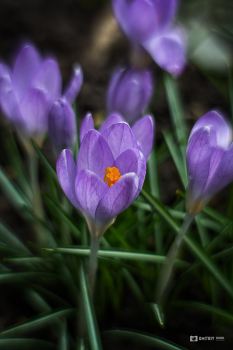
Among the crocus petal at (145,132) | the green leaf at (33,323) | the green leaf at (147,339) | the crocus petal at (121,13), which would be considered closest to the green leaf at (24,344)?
the green leaf at (33,323)

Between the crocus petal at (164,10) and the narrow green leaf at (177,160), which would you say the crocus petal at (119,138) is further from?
the crocus petal at (164,10)

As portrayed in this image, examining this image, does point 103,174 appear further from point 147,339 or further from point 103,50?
point 103,50

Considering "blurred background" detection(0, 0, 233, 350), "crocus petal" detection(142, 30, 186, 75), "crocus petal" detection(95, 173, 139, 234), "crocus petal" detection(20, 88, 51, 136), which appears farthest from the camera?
"blurred background" detection(0, 0, 233, 350)

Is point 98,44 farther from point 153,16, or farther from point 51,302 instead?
point 51,302

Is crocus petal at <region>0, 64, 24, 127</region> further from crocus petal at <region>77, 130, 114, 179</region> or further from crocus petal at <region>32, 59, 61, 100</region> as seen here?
crocus petal at <region>77, 130, 114, 179</region>

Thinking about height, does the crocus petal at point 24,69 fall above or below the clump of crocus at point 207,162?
above

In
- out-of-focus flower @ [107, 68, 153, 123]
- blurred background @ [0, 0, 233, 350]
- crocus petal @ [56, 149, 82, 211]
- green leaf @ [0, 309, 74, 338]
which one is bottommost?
green leaf @ [0, 309, 74, 338]

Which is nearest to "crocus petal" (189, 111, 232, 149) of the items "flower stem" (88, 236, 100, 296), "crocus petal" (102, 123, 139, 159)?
"crocus petal" (102, 123, 139, 159)
